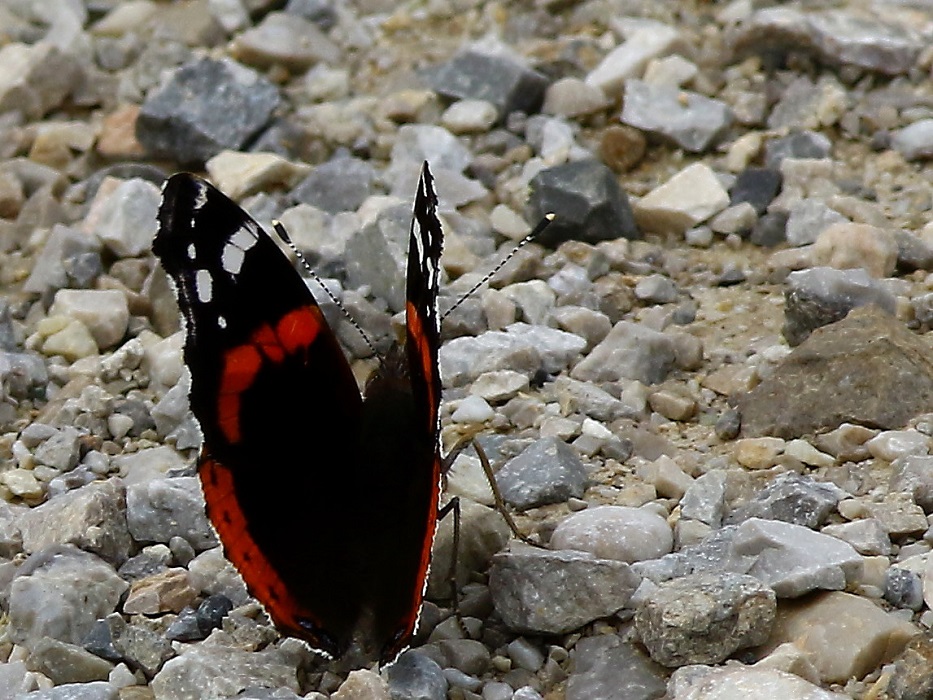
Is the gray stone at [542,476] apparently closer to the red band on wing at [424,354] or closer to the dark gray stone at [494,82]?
the red band on wing at [424,354]

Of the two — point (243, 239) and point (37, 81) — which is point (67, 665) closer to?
point (243, 239)

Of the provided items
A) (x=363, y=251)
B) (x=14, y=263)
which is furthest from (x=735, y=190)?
(x=14, y=263)

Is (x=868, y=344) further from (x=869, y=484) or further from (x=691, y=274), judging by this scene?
(x=691, y=274)

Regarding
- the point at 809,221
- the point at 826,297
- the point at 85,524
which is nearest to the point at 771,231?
the point at 809,221

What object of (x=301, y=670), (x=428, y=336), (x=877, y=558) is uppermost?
(x=428, y=336)

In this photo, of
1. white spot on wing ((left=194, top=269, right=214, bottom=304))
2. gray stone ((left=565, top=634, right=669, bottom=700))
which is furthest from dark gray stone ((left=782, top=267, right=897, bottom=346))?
white spot on wing ((left=194, top=269, right=214, bottom=304))

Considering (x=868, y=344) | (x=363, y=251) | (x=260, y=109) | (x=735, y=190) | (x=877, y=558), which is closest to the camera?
(x=877, y=558)

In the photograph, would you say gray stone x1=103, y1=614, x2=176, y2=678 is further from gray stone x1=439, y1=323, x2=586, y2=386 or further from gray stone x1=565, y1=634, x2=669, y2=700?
gray stone x1=439, y1=323, x2=586, y2=386
